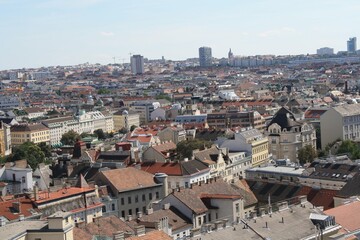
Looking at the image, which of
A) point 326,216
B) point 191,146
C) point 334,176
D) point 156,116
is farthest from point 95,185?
point 156,116

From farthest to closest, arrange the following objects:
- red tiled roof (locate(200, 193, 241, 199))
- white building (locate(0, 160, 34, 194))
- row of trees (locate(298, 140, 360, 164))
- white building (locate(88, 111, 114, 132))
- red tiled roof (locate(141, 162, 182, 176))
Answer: white building (locate(88, 111, 114, 132)) < row of trees (locate(298, 140, 360, 164)) < red tiled roof (locate(141, 162, 182, 176)) < white building (locate(0, 160, 34, 194)) < red tiled roof (locate(200, 193, 241, 199))

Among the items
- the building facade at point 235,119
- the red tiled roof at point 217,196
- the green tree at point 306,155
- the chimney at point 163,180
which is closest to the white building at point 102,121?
the building facade at point 235,119

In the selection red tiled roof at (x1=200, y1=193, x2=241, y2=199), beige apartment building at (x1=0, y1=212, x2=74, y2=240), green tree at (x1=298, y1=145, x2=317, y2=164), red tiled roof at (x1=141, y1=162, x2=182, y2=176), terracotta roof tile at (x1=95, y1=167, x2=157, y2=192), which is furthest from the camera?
green tree at (x1=298, y1=145, x2=317, y2=164)

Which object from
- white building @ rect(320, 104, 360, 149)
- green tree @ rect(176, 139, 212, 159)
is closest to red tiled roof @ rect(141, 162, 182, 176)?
green tree @ rect(176, 139, 212, 159)

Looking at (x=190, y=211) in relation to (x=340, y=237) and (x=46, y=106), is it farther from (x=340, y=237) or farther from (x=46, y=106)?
(x=46, y=106)

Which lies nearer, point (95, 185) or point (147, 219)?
point (147, 219)

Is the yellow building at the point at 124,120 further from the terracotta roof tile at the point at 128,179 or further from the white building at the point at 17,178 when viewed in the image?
the terracotta roof tile at the point at 128,179

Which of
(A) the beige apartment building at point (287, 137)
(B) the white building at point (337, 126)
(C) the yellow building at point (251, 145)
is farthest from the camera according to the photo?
(B) the white building at point (337, 126)

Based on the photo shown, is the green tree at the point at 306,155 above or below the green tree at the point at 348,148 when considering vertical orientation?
below

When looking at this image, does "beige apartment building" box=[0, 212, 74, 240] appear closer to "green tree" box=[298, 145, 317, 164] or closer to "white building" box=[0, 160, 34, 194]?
"white building" box=[0, 160, 34, 194]
